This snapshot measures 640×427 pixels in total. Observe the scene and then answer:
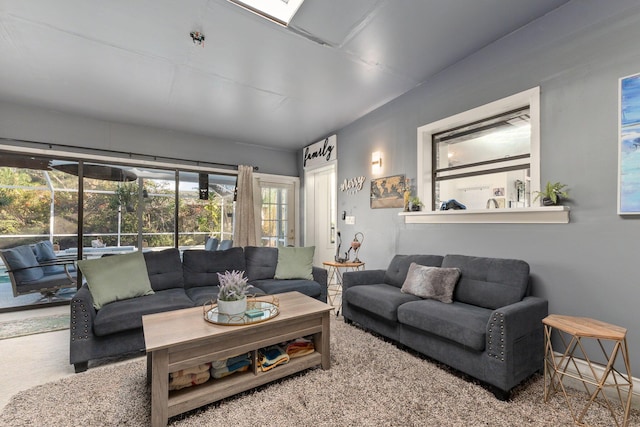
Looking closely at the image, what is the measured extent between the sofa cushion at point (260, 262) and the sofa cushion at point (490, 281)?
219 centimetres

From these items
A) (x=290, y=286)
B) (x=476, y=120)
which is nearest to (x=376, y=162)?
(x=476, y=120)

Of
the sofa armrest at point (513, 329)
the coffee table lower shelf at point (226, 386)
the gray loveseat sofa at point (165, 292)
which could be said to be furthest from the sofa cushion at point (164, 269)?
the sofa armrest at point (513, 329)

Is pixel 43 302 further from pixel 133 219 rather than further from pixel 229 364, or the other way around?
pixel 229 364

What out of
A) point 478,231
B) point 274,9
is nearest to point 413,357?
point 478,231

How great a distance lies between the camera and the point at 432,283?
104 inches

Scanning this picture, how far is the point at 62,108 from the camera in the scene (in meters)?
3.84

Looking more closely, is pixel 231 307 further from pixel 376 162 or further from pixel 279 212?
pixel 279 212

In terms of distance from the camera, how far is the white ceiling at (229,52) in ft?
7.07

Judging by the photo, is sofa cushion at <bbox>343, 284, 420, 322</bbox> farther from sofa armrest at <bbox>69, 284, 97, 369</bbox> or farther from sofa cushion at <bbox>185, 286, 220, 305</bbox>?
sofa armrest at <bbox>69, 284, 97, 369</bbox>

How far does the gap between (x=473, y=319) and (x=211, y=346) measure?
6.07 feet

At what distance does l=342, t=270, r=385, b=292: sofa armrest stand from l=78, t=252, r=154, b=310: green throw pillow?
2058 millimetres

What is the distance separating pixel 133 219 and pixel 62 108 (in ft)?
5.88

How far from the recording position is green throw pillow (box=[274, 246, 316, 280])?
11.9 feet

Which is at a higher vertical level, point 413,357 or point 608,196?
point 608,196
